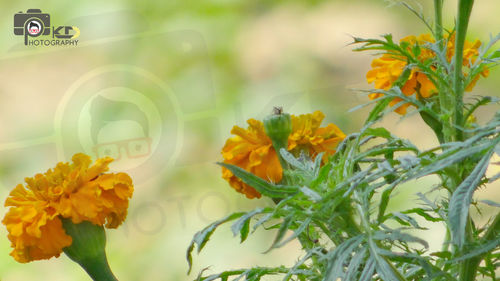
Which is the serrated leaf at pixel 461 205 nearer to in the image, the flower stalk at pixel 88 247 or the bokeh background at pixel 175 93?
the flower stalk at pixel 88 247

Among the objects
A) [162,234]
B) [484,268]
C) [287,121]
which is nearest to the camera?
[484,268]

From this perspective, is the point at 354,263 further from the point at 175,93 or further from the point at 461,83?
the point at 175,93

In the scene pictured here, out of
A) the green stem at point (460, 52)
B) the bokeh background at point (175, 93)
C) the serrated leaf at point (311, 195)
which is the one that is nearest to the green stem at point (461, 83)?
the green stem at point (460, 52)

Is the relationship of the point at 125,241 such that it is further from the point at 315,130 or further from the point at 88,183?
the point at 315,130

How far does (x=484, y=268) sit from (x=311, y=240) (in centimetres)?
13

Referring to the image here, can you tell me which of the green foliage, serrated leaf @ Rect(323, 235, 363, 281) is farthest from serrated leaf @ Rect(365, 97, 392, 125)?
serrated leaf @ Rect(323, 235, 363, 281)

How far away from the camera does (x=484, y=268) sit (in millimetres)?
459

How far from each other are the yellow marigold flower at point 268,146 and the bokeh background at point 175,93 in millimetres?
838

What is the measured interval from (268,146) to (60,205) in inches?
8.0

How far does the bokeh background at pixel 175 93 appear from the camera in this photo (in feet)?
4.92

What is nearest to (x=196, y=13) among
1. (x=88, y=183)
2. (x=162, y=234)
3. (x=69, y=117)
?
(x=69, y=117)

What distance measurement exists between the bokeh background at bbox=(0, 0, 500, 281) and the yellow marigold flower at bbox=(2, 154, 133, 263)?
0.82 metres

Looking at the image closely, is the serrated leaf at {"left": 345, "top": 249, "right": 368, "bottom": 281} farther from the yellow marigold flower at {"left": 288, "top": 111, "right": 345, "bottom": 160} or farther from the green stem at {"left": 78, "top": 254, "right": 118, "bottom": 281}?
the green stem at {"left": 78, "top": 254, "right": 118, "bottom": 281}

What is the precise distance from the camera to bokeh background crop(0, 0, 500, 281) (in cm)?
150
